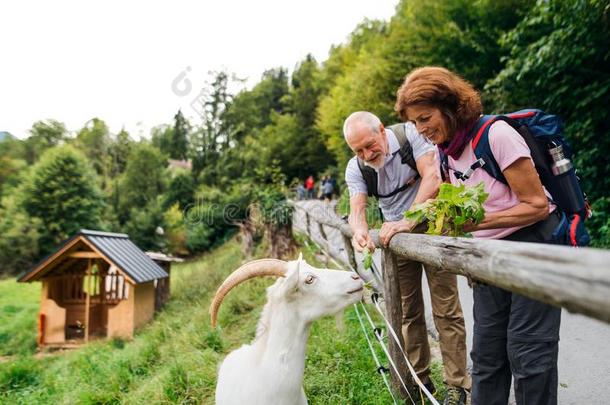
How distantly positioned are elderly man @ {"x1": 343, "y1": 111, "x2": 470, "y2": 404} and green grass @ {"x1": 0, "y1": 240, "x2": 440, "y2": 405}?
Answer: 1.71ft

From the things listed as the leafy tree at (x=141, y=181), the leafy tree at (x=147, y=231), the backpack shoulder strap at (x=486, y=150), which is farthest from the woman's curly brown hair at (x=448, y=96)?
the leafy tree at (x=141, y=181)

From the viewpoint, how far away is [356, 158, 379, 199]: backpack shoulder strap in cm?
290

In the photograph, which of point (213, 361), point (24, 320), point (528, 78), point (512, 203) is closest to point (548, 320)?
point (512, 203)

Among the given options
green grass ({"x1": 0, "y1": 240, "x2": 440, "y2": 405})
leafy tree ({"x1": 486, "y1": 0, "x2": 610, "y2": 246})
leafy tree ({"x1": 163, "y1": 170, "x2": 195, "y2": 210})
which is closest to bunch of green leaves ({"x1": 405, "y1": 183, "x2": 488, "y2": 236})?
green grass ({"x1": 0, "y1": 240, "x2": 440, "y2": 405})

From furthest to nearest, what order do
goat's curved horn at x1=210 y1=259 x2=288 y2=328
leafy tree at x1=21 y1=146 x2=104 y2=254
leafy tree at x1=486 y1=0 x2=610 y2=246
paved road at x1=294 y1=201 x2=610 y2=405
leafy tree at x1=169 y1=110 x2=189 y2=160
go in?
1. leafy tree at x1=169 y1=110 x2=189 y2=160
2. leafy tree at x1=21 y1=146 x2=104 y2=254
3. leafy tree at x1=486 y1=0 x2=610 y2=246
4. paved road at x1=294 y1=201 x2=610 y2=405
5. goat's curved horn at x1=210 y1=259 x2=288 y2=328

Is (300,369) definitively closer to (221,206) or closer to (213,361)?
(213,361)

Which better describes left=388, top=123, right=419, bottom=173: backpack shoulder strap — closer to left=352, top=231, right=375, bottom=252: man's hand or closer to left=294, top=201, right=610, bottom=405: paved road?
left=352, top=231, right=375, bottom=252: man's hand

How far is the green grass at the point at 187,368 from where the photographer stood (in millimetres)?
3719

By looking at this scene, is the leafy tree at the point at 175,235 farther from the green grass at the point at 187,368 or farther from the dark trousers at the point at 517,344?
the dark trousers at the point at 517,344

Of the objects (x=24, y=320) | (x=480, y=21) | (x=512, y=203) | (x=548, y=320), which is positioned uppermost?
(x=480, y=21)

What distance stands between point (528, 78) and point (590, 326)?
5.87 meters

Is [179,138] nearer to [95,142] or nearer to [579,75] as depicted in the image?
[95,142]

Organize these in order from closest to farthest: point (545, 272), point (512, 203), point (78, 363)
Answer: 1. point (545, 272)
2. point (512, 203)
3. point (78, 363)

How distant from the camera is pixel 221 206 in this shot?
86.3ft
